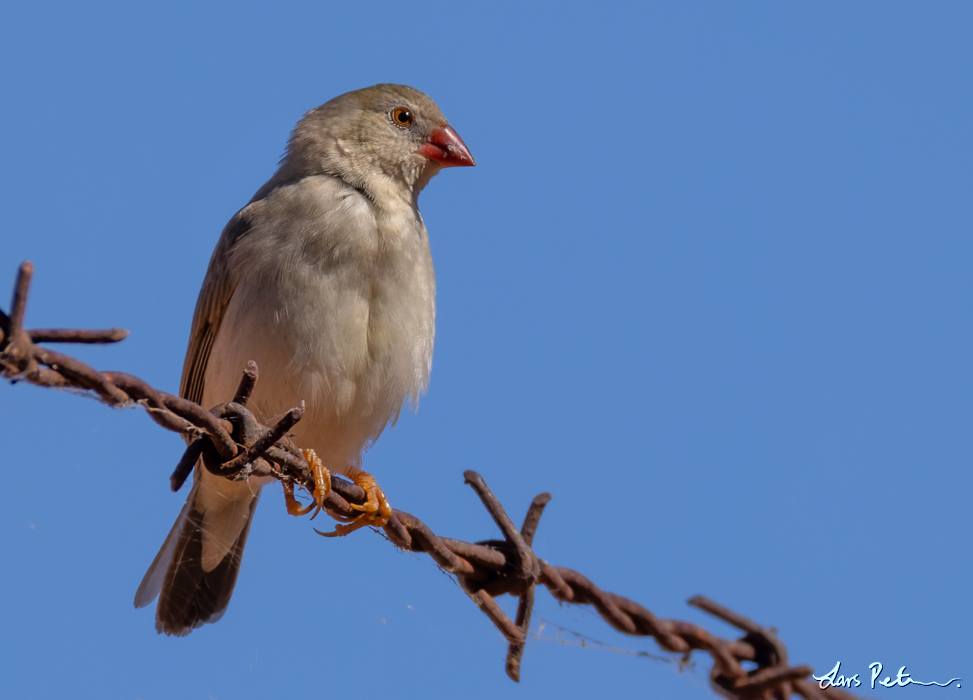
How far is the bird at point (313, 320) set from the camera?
3.68 meters

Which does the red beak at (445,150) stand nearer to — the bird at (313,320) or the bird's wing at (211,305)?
the bird at (313,320)

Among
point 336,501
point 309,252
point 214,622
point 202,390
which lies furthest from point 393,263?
point 214,622

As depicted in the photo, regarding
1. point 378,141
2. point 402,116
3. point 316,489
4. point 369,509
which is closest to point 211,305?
point 378,141

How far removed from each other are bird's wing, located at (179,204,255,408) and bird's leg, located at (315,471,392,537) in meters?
0.91

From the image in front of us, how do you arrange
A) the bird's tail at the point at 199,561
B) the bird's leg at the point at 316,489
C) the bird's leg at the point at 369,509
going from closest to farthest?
1. the bird's leg at the point at 316,489
2. the bird's leg at the point at 369,509
3. the bird's tail at the point at 199,561

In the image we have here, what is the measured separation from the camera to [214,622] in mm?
4230

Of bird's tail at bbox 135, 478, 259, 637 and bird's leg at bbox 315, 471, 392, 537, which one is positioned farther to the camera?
bird's tail at bbox 135, 478, 259, 637

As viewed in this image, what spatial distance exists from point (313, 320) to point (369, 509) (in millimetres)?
1097

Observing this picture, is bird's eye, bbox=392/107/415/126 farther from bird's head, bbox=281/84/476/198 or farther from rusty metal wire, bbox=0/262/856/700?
rusty metal wire, bbox=0/262/856/700

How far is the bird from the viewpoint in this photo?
3.68 meters

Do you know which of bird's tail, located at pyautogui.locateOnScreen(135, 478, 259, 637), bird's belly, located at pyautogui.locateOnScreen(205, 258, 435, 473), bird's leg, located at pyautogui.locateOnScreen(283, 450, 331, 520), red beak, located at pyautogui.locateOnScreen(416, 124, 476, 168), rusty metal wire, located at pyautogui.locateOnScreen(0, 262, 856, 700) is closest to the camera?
rusty metal wire, located at pyautogui.locateOnScreen(0, 262, 856, 700)

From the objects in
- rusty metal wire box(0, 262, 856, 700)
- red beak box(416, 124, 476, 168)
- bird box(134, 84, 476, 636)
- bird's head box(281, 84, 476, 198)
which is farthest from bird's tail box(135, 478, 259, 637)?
red beak box(416, 124, 476, 168)

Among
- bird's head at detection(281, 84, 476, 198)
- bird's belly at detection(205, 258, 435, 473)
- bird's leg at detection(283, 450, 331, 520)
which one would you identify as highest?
bird's head at detection(281, 84, 476, 198)

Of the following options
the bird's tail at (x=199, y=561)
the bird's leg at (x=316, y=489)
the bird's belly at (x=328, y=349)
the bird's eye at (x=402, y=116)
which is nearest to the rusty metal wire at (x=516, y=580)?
the bird's leg at (x=316, y=489)
